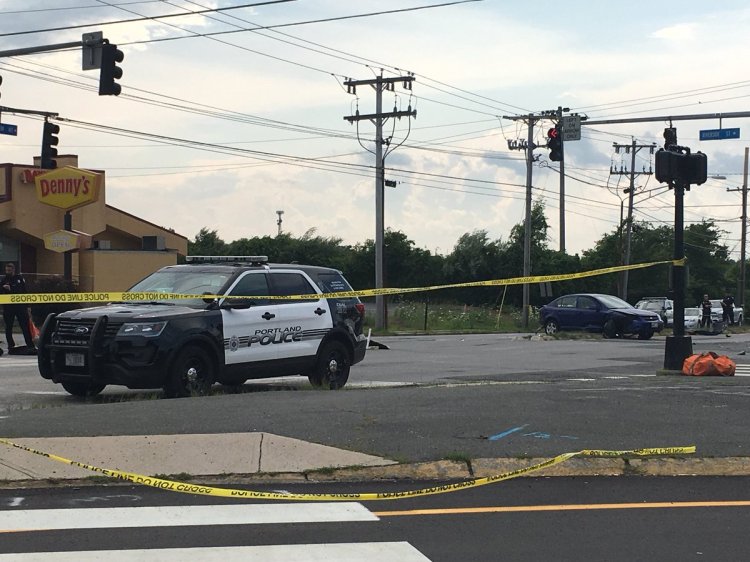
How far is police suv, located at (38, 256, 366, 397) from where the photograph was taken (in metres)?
11.5

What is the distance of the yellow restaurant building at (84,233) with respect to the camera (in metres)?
45.2

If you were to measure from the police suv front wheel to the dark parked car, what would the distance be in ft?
62.6

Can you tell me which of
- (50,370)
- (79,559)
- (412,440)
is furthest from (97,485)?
(50,370)

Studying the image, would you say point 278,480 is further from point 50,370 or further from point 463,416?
point 50,370

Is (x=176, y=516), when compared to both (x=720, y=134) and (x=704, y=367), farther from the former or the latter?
(x=720, y=134)

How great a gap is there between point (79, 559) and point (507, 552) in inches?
93.6

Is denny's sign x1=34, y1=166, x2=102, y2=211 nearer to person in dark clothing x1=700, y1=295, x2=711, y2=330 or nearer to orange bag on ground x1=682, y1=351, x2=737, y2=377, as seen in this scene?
person in dark clothing x1=700, y1=295, x2=711, y2=330

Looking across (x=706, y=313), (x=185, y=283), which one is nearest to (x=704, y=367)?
(x=185, y=283)

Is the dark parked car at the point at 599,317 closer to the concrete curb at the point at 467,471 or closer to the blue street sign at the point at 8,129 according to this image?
the blue street sign at the point at 8,129

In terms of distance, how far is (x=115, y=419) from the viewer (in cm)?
932

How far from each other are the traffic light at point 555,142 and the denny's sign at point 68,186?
64.7 feet

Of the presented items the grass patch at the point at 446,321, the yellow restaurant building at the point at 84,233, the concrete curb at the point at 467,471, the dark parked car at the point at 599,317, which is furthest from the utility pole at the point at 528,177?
the concrete curb at the point at 467,471

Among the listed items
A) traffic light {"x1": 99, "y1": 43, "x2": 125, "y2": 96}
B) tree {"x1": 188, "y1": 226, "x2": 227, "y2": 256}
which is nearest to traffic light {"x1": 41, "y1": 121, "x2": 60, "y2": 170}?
traffic light {"x1": 99, "y1": 43, "x2": 125, "y2": 96}

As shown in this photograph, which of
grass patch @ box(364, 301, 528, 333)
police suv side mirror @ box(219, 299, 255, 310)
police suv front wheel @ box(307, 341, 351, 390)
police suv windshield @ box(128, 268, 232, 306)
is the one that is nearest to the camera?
police suv side mirror @ box(219, 299, 255, 310)
